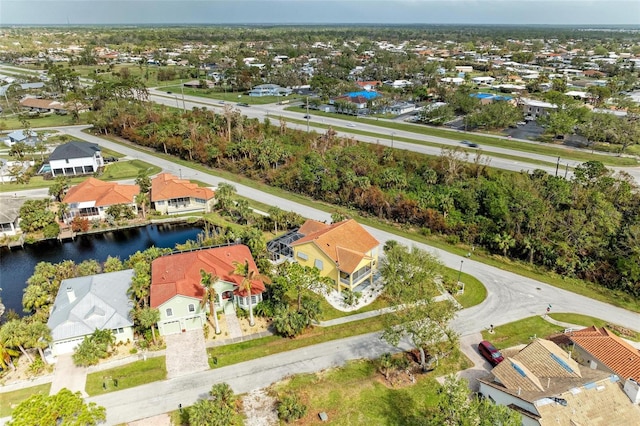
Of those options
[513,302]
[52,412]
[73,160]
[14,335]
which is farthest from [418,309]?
[73,160]

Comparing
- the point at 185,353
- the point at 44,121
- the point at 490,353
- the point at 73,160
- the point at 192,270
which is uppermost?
the point at 44,121

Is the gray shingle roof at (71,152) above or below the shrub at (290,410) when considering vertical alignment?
above

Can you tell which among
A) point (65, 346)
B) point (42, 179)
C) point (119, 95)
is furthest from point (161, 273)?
point (119, 95)

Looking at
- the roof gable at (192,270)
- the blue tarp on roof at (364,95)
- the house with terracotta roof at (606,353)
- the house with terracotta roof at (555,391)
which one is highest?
the blue tarp on roof at (364,95)

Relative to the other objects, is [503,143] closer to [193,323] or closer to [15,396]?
[193,323]

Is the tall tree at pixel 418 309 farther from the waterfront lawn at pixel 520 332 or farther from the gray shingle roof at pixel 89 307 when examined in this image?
the gray shingle roof at pixel 89 307

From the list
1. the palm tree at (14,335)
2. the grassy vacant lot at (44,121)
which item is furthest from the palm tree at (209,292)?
the grassy vacant lot at (44,121)
